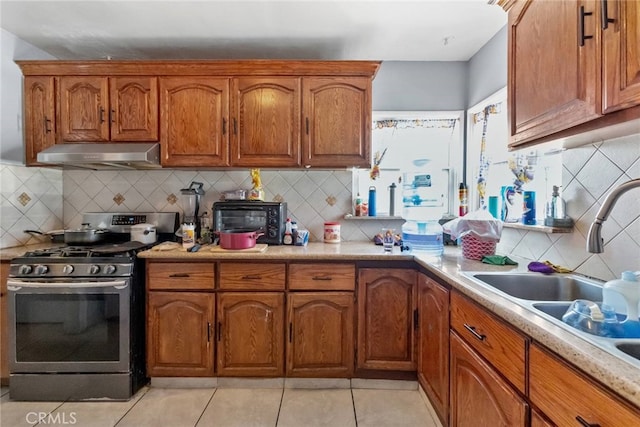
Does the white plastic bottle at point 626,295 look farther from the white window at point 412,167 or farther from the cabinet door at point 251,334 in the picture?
the white window at point 412,167

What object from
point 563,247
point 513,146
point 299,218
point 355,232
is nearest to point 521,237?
point 563,247

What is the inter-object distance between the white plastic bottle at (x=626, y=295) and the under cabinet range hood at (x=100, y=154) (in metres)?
2.46

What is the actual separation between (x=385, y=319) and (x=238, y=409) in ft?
3.33

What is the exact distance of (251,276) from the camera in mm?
2152

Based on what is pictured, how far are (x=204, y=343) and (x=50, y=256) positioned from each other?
3.44 ft

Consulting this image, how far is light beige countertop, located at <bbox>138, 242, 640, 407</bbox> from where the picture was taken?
27.8 inches

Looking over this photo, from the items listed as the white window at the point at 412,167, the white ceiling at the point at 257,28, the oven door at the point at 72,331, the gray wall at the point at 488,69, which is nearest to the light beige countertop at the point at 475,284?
the oven door at the point at 72,331

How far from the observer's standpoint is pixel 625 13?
0.93 meters

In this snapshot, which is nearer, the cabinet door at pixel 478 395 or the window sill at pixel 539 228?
Answer: the cabinet door at pixel 478 395

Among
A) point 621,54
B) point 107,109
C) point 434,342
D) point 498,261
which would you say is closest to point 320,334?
point 434,342

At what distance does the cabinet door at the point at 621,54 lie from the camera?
0.90 m

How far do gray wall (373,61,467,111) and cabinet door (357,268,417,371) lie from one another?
4.69 feet

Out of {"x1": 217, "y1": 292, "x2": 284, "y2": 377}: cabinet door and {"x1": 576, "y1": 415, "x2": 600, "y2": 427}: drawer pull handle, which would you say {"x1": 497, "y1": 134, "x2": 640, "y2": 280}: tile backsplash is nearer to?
{"x1": 576, "y1": 415, "x2": 600, "y2": 427}: drawer pull handle

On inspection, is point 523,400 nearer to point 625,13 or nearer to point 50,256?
point 625,13
